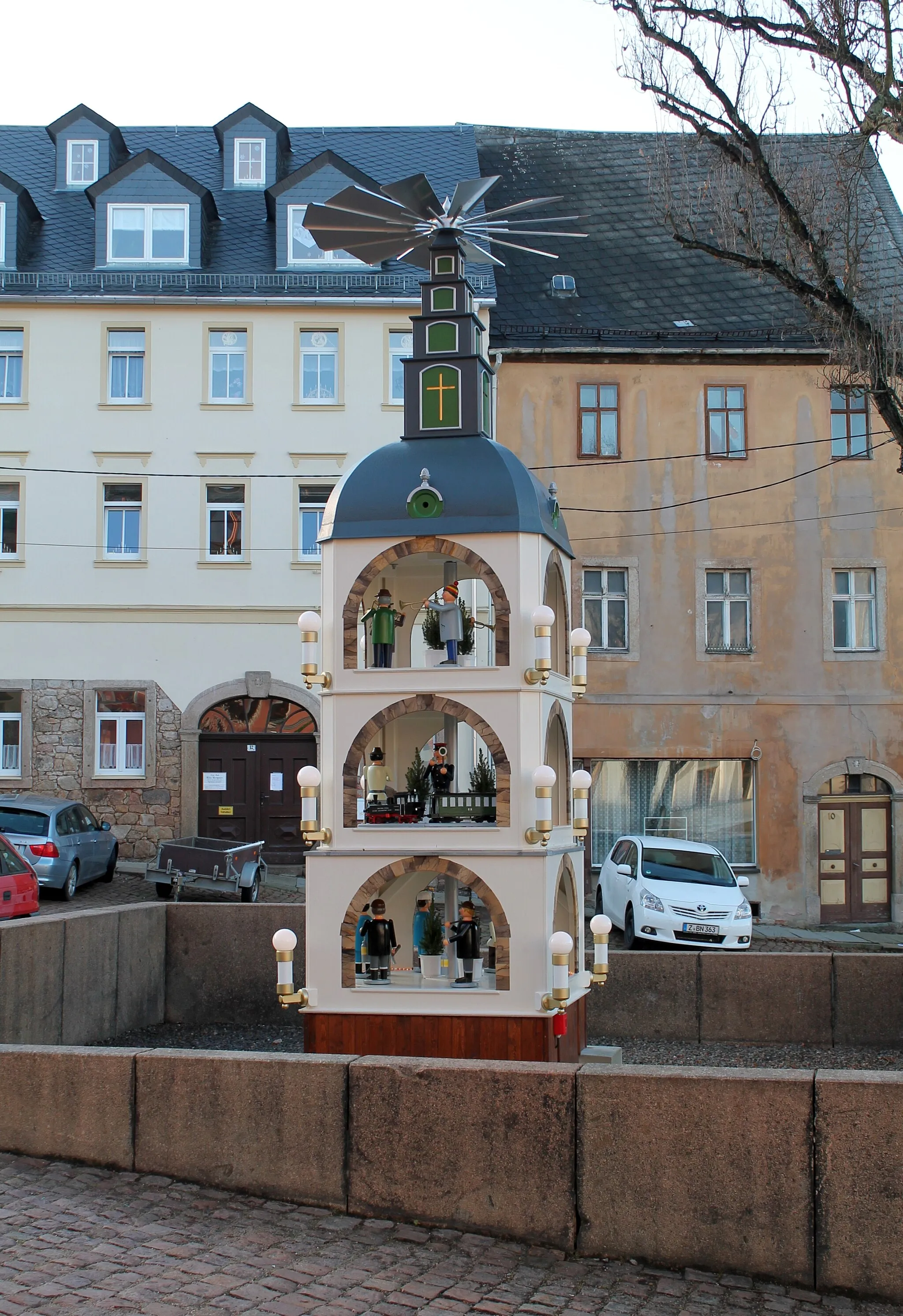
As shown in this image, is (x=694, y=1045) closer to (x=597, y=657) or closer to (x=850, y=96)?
(x=850, y=96)

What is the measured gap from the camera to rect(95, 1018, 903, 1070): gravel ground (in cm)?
1262

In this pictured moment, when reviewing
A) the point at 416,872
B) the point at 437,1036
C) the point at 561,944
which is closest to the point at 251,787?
the point at 416,872

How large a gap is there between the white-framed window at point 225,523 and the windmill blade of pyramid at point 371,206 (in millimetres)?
16716

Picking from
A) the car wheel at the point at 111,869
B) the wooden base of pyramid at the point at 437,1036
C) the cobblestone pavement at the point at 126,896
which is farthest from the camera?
the car wheel at the point at 111,869

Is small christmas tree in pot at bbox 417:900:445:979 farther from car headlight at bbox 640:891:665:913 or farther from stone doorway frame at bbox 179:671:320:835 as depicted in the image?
stone doorway frame at bbox 179:671:320:835

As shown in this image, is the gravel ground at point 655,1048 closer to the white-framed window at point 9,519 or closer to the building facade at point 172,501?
the building facade at point 172,501

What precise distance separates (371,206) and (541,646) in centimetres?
399

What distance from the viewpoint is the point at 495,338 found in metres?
29.0

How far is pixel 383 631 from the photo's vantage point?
39.7ft

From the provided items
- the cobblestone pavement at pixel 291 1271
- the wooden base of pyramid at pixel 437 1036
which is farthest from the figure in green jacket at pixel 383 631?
the cobblestone pavement at pixel 291 1271

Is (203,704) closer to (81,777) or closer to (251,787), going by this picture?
(251,787)

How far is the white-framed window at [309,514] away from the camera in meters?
28.7

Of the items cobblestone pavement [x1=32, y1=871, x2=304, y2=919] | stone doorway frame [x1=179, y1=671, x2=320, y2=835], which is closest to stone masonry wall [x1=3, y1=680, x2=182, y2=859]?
stone doorway frame [x1=179, y1=671, x2=320, y2=835]

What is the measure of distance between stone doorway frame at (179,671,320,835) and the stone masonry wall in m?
0.15
